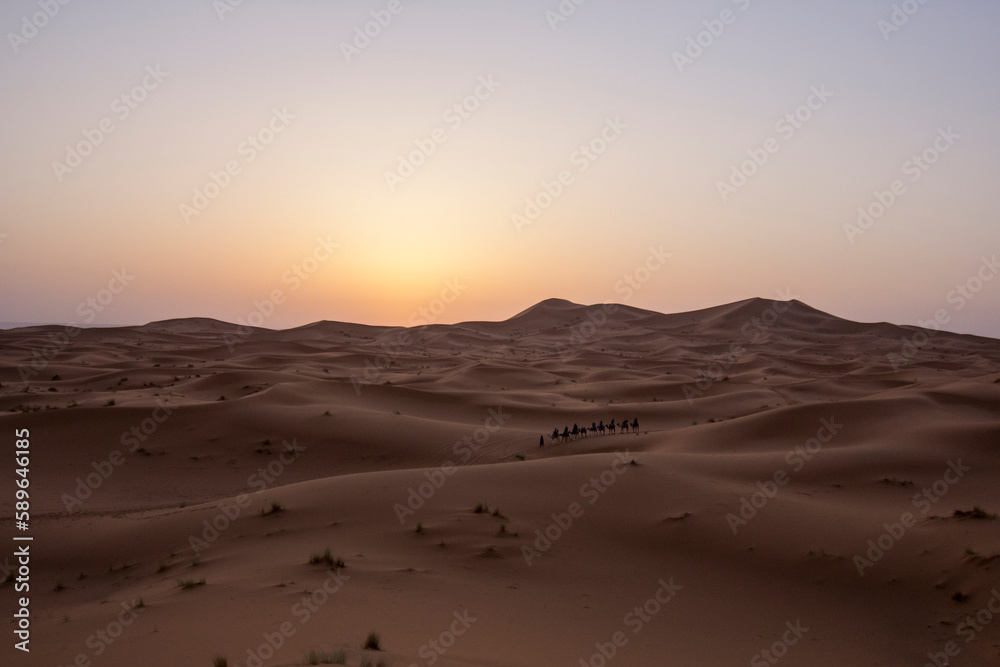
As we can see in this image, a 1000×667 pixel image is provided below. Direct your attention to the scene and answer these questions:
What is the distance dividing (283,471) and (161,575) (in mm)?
8095

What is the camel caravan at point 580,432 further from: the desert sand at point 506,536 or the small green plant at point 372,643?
the small green plant at point 372,643

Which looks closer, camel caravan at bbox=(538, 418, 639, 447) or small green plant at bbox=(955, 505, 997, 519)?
small green plant at bbox=(955, 505, 997, 519)

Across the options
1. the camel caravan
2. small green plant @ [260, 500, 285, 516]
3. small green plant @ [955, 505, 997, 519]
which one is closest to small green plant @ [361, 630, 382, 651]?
small green plant @ [260, 500, 285, 516]

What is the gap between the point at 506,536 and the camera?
8.70 m

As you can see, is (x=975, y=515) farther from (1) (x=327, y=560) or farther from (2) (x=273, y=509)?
(2) (x=273, y=509)

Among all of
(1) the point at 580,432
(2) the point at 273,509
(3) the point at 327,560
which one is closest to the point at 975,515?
(3) the point at 327,560

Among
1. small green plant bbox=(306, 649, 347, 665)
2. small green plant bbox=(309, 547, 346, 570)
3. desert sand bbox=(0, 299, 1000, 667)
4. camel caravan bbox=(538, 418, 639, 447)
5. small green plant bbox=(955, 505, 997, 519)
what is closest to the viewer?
small green plant bbox=(306, 649, 347, 665)

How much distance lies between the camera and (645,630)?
6453 millimetres

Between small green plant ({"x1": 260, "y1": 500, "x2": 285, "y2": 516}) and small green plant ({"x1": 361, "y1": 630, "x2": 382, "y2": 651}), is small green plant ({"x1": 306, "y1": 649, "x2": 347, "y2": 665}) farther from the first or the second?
small green plant ({"x1": 260, "y1": 500, "x2": 285, "y2": 516})

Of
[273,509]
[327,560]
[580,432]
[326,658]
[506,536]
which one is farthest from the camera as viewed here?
[580,432]

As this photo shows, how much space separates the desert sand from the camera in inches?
236

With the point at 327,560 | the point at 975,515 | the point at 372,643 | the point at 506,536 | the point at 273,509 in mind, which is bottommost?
the point at 975,515

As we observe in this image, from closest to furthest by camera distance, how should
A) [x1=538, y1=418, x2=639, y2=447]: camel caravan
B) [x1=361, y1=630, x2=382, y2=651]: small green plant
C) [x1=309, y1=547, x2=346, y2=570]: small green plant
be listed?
1. [x1=361, y1=630, x2=382, y2=651]: small green plant
2. [x1=309, y1=547, x2=346, y2=570]: small green plant
3. [x1=538, y1=418, x2=639, y2=447]: camel caravan

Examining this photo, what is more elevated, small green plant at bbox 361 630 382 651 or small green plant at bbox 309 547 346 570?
small green plant at bbox 309 547 346 570
